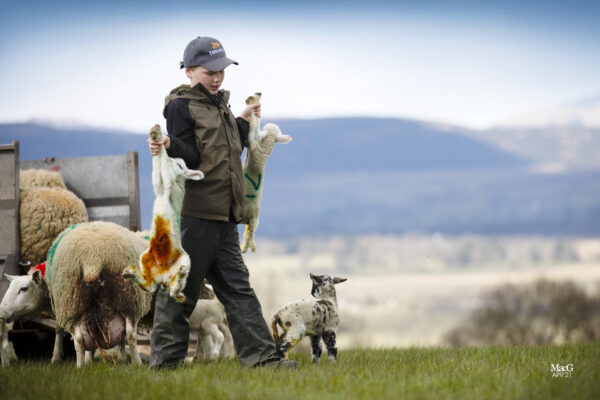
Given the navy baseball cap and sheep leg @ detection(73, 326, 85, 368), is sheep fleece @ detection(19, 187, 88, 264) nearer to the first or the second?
sheep leg @ detection(73, 326, 85, 368)

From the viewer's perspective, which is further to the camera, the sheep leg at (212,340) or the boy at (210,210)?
the sheep leg at (212,340)

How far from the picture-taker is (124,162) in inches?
361

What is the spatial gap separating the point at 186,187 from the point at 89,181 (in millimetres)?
3883

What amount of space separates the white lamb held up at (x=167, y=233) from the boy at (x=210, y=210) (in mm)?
187

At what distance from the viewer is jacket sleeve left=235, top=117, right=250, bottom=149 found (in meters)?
6.30

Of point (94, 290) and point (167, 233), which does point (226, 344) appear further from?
point (167, 233)

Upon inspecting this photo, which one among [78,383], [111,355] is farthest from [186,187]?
[111,355]

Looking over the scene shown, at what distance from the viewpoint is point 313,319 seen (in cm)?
610

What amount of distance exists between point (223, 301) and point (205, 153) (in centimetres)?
128

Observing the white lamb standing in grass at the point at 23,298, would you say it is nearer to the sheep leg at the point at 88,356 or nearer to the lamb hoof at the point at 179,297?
the sheep leg at the point at 88,356

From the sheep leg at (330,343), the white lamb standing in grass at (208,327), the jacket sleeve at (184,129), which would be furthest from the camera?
the white lamb standing in grass at (208,327)

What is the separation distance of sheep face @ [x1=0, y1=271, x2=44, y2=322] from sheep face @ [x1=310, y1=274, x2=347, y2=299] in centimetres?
265

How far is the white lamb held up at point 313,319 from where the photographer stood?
609cm

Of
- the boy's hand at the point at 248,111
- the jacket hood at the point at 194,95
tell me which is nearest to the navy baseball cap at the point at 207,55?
the jacket hood at the point at 194,95
